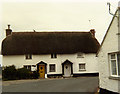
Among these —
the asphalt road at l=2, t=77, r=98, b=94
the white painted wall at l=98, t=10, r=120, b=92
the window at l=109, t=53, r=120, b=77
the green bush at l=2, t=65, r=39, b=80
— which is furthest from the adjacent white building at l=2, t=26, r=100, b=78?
the window at l=109, t=53, r=120, b=77

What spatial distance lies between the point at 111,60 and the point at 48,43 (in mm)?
20678

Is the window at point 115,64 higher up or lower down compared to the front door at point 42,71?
higher up

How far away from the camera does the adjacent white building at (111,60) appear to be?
1025 centimetres

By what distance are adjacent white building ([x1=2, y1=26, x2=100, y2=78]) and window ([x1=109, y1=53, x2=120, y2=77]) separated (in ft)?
59.8

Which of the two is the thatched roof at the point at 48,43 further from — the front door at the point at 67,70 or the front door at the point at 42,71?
the front door at the point at 42,71

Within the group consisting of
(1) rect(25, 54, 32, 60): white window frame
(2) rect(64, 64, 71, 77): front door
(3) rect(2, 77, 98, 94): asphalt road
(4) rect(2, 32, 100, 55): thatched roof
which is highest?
(4) rect(2, 32, 100, 55): thatched roof

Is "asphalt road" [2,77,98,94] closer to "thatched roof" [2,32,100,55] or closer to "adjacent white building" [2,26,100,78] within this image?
"adjacent white building" [2,26,100,78]

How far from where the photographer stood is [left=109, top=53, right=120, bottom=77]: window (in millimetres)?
10445

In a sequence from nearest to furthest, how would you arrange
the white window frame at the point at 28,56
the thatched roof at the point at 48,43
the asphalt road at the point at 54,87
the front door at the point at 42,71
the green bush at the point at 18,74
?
the asphalt road at the point at 54,87 → the green bush at the point at 18,74 → the front door at the point at 42,71 → the white window frame at the point at 28,56 → the thatched roof at the point at 48,43

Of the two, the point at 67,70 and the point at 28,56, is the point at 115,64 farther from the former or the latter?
the point at 28,56

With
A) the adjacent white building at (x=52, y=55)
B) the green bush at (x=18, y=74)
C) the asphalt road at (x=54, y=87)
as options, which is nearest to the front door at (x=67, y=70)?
the adjacent white building at (x=52, y=55)

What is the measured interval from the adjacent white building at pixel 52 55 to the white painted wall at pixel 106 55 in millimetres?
17145

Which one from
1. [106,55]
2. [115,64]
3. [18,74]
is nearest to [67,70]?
[18,74]

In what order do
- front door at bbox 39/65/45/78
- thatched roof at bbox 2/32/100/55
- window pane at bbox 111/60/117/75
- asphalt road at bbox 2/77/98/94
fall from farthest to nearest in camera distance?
thatched roof at bbox 2/32/100/55 < front door at bbox 39/65/45/78 < asphalt road at bbox 2/77/98/94 < window pane at bbox 111/60/117/75
